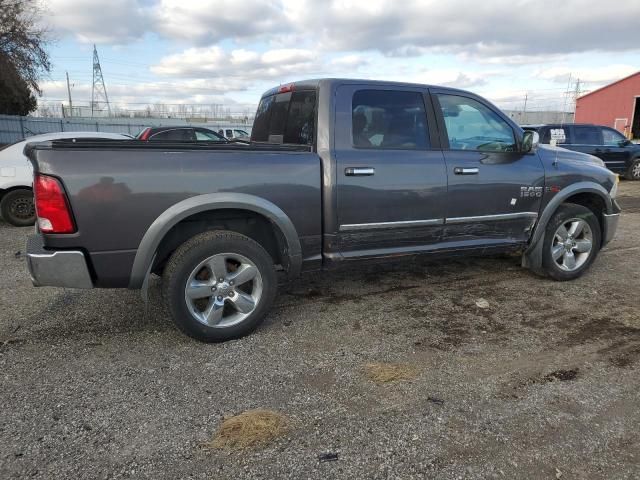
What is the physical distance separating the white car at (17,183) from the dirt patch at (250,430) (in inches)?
247

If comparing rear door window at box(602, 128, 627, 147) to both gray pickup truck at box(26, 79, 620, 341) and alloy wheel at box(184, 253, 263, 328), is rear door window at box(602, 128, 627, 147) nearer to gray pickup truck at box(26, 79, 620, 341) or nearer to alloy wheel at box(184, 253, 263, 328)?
gray pickup truck at box(26, 79, 620, 341)

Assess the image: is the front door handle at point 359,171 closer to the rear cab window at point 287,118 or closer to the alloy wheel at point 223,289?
the rear cab window at point 287,118

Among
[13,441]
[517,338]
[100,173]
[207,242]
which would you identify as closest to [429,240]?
[517,338]

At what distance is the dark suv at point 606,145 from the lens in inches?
519

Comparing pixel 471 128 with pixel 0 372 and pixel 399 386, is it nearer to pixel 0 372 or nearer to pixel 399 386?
pixel 399 386

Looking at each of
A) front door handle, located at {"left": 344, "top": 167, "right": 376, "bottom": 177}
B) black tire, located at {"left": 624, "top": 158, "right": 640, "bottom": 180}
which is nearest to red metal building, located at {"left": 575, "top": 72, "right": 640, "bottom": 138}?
black tire, located at {"left": 624, "top": 158, "right": 640, "bottom": 180}

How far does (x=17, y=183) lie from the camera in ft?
25.0

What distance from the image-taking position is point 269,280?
3627 millimetres

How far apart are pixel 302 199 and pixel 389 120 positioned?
1.08 meters

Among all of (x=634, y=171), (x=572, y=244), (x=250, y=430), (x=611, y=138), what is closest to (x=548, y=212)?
(x=572, y=244)

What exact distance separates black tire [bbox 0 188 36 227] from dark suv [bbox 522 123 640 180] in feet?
38.1

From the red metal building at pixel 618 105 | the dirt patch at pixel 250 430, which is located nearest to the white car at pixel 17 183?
the dirt patch at pixel 250 430

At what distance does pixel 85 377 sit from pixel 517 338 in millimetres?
3108

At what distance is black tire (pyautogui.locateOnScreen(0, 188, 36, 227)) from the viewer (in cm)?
769
